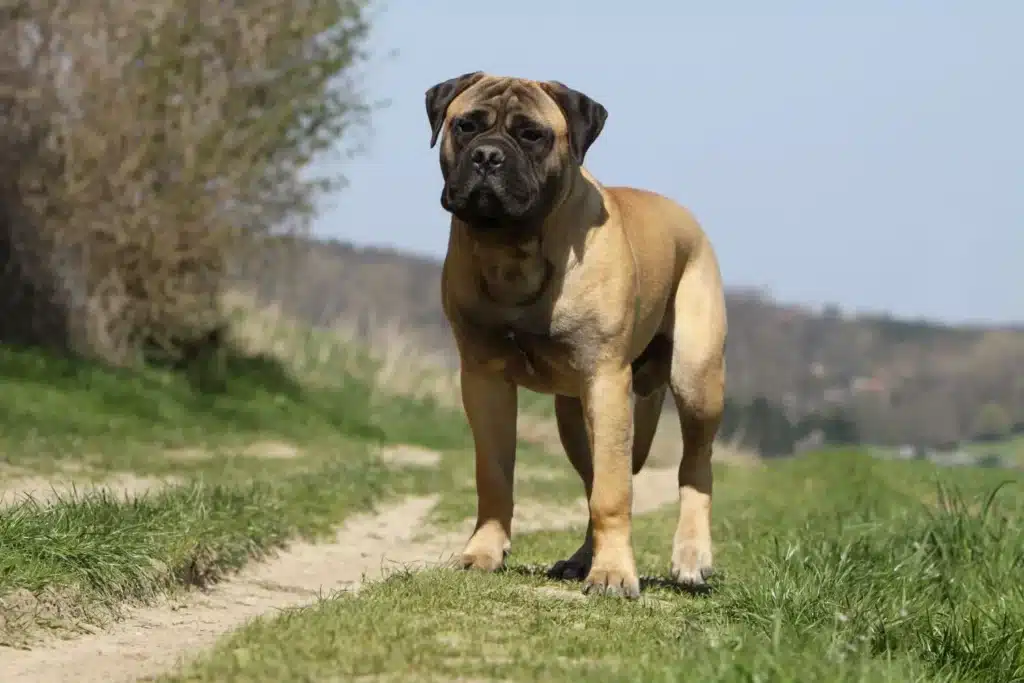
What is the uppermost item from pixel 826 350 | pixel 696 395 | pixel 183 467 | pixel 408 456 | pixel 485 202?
pixel 485 202

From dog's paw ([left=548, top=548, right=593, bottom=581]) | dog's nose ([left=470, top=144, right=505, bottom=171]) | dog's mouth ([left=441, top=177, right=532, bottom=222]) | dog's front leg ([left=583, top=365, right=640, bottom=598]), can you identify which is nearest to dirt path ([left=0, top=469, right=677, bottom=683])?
dog's paw ([left=548, top=548, right=593, bottom=581])

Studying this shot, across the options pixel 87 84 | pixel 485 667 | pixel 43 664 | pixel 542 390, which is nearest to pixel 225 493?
pixel 542 390

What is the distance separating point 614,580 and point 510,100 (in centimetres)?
202

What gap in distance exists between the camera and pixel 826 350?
35.0 meters

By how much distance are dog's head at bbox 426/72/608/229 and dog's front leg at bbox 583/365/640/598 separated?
78 cm

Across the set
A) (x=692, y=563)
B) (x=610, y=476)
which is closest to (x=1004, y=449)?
(x=692, y=563)

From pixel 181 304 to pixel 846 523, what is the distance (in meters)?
10.3

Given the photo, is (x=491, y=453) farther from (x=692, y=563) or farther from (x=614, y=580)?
(x=692, y=563)

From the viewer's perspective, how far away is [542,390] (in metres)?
6.29

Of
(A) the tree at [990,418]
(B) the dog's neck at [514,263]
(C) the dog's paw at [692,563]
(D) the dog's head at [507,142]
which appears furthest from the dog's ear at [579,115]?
(A) the tree at [990,418]

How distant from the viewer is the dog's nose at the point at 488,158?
5.77 meters

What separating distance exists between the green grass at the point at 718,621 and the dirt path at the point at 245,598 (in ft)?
1.47

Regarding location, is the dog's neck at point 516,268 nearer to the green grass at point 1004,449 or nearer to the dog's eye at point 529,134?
the dog's eye at point 529,134

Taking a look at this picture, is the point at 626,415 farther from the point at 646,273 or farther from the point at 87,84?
the point at 87,84
